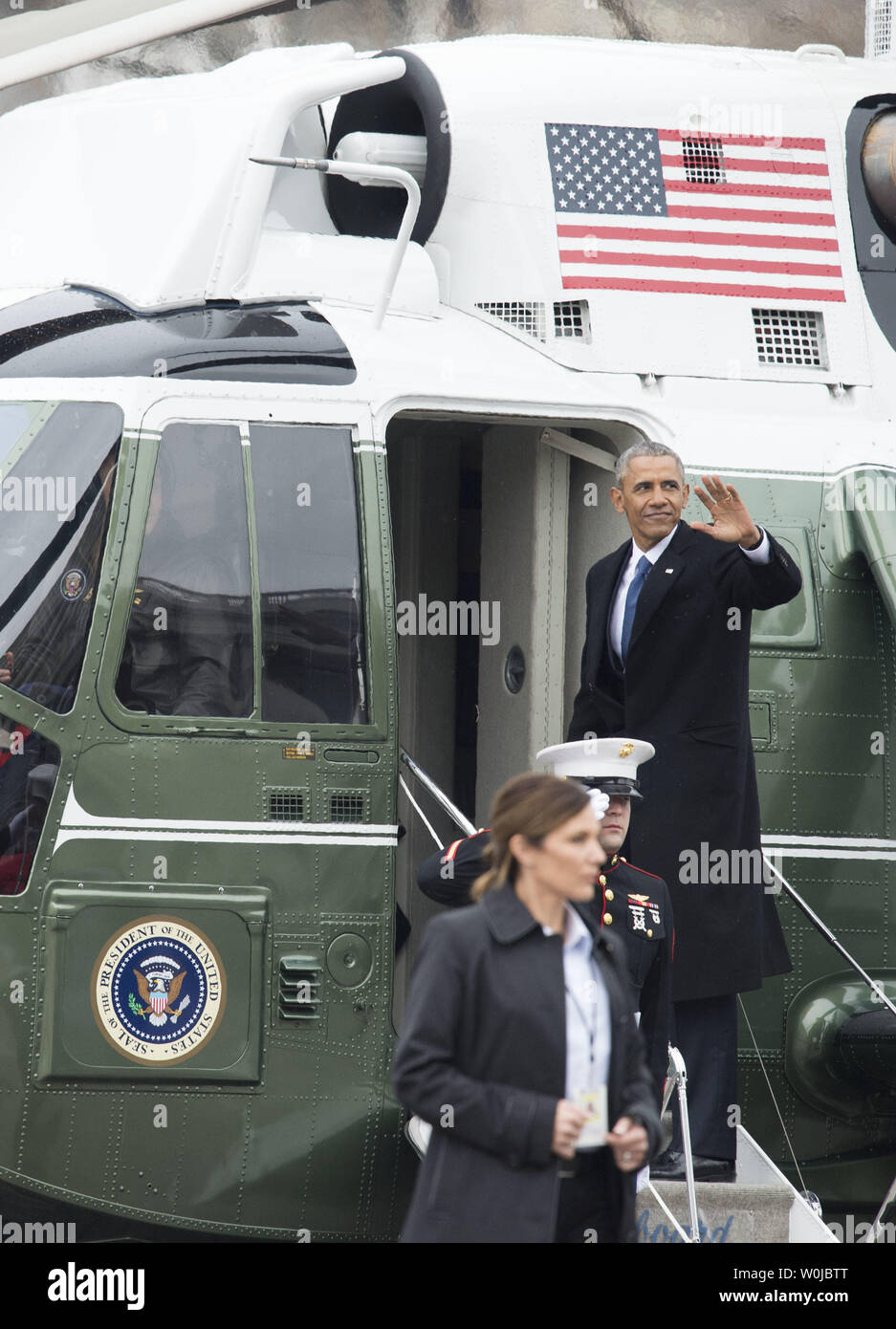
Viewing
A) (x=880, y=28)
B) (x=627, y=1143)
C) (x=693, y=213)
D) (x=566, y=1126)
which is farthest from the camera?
(x=880, y=28)

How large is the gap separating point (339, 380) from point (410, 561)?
167cm

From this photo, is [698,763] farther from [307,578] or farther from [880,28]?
[880,28]

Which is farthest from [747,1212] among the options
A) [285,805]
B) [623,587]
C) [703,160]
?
[703,160]

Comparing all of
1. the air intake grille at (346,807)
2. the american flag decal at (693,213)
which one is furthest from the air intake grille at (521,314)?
the air intake grille at (346,807)

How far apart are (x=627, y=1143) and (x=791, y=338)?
4063 millimetres

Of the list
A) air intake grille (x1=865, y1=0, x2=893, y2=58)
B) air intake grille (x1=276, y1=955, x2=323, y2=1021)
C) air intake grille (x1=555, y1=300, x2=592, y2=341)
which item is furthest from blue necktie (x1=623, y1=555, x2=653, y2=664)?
air intake grille (x1=865, y1=0, x2=893, y2=58)

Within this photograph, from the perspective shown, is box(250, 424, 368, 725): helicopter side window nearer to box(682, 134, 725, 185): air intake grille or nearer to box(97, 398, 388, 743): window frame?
box(97, 398, 388, 743): window frame

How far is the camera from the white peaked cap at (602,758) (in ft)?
16.6

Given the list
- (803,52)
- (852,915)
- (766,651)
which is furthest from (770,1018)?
(803,52)

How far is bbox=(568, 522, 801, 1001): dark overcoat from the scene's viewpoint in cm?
562

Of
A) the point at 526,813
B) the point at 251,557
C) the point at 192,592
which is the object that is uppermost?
the point at 251,557

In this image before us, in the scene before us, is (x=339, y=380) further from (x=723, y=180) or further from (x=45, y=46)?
(x=45, y=46)

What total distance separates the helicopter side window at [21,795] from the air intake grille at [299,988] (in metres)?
0.89

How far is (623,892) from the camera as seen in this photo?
4.95 metres
